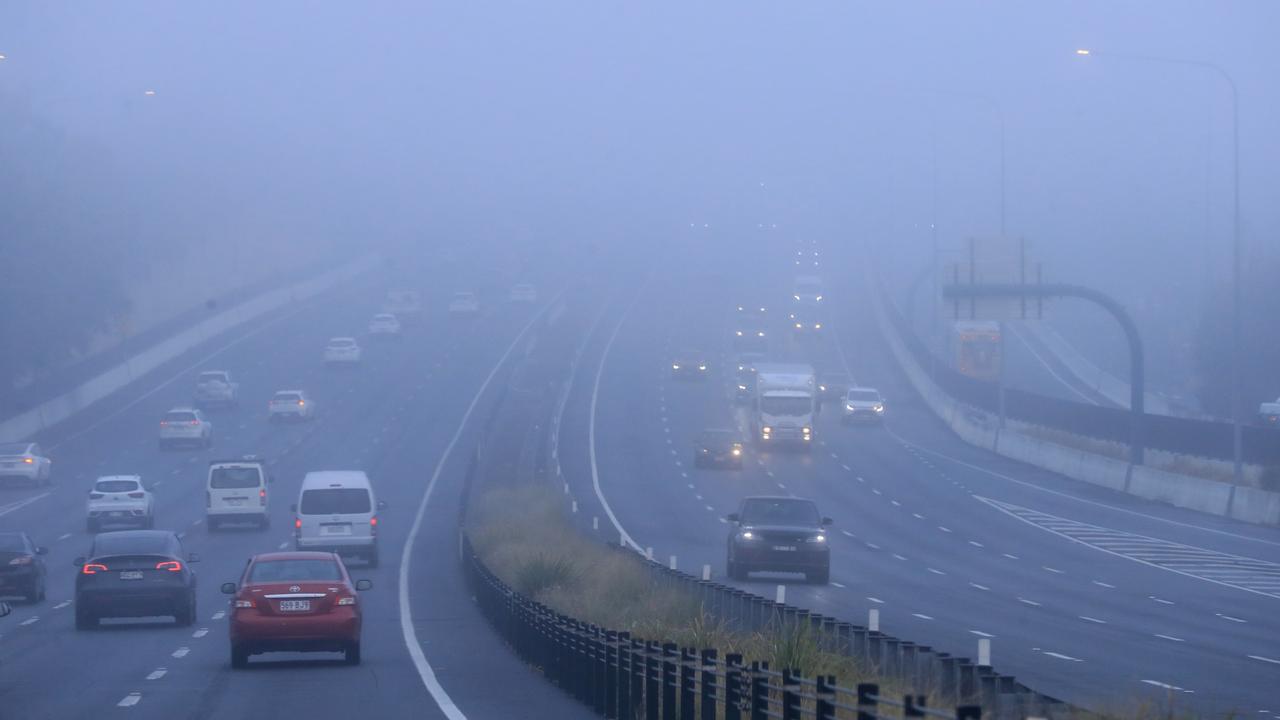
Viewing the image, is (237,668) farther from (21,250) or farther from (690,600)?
(21,250)

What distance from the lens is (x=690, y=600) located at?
19.8 meters

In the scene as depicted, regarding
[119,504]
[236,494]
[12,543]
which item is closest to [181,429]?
[119,504]

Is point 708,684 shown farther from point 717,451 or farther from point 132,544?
point 717,451

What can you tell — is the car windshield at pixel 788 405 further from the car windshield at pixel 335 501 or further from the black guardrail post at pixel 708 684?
the black guardrail post at pixel 708 684

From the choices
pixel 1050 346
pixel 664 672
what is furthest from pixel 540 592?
pixel 1050 346

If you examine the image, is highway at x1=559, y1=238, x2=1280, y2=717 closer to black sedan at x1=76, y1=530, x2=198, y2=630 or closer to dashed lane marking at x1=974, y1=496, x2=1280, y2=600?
dashed lane marking at x1=974, y1=496, x2=1280, y2=600

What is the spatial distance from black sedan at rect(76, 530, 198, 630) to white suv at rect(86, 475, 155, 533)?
17.5 m

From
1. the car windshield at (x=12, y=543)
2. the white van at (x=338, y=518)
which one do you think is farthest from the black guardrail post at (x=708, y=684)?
the white van at (x=338, y=518)

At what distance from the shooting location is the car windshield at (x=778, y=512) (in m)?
31.8

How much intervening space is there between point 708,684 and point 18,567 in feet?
66.1

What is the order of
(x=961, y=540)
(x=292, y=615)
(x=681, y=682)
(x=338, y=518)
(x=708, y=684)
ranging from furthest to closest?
(x=961, y=540)
(x=338, y=518)
(x=292, y=615)
(x=681, y=682)
(x=708, y=684)

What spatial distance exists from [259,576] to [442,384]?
54.4 m

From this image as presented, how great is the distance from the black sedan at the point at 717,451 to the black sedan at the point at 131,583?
32524mm

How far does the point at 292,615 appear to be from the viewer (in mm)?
19766
